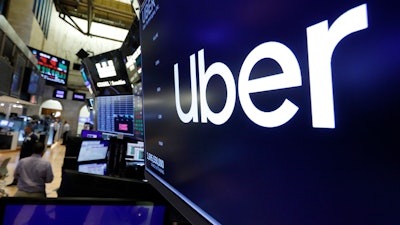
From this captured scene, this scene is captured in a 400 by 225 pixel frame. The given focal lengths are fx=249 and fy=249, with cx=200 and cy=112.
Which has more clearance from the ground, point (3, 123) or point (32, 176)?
point (3, 123)

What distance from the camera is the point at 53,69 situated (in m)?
11.8

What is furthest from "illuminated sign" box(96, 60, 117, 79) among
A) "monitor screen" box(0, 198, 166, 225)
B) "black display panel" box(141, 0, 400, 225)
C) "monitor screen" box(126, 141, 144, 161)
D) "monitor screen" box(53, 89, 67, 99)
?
"monitor screen" box(53, 89, 67, 99)

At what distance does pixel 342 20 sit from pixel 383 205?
0.67 feet

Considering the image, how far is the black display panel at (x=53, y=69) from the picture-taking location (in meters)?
11.4

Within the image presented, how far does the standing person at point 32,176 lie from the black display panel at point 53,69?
9454 mm

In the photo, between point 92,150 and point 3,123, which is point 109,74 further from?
point 3,123

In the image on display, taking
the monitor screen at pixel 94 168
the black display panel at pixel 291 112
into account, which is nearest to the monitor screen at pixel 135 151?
the monitor screen at pixel 94 168

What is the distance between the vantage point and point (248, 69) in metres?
0.45

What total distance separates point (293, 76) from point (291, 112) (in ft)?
0.17

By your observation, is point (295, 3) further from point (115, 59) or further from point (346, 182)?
point (115, 59)

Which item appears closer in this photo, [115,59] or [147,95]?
[147,95]

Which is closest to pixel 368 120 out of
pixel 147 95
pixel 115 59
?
pixel 147 95

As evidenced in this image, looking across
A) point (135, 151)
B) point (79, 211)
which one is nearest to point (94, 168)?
point (135, 151)

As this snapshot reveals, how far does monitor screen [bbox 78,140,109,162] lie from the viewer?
130 inches
